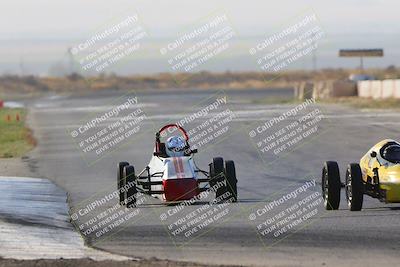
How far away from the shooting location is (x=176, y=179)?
17.5 meters

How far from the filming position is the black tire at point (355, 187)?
15.6 meters

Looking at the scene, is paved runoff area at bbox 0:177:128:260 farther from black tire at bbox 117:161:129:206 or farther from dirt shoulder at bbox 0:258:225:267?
black tire at bbox 117:161:129:206

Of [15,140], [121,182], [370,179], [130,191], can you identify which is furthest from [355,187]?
[15,140]

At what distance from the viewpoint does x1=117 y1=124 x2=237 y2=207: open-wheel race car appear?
57.4 ft

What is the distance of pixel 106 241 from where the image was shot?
532 inches

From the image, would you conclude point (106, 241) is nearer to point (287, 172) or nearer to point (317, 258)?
point (317, 258)

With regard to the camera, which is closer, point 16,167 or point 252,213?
point 252,213

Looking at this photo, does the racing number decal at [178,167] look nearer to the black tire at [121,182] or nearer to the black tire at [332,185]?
the black tire at [121,182]

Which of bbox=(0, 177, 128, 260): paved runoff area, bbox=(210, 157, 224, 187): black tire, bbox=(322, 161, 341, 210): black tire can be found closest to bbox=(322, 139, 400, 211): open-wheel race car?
bbox=(322, 161, 341, 210): black tire

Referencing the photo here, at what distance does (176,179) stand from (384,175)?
3.58 meters

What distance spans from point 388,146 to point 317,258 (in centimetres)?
488

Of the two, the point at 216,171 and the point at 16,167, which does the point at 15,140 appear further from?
the point at 216,171

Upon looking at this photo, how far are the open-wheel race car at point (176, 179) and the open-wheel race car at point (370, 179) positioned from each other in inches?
79.9

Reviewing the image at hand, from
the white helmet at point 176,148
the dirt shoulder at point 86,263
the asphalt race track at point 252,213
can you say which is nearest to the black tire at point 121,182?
the asphalt race track at point 252,213
